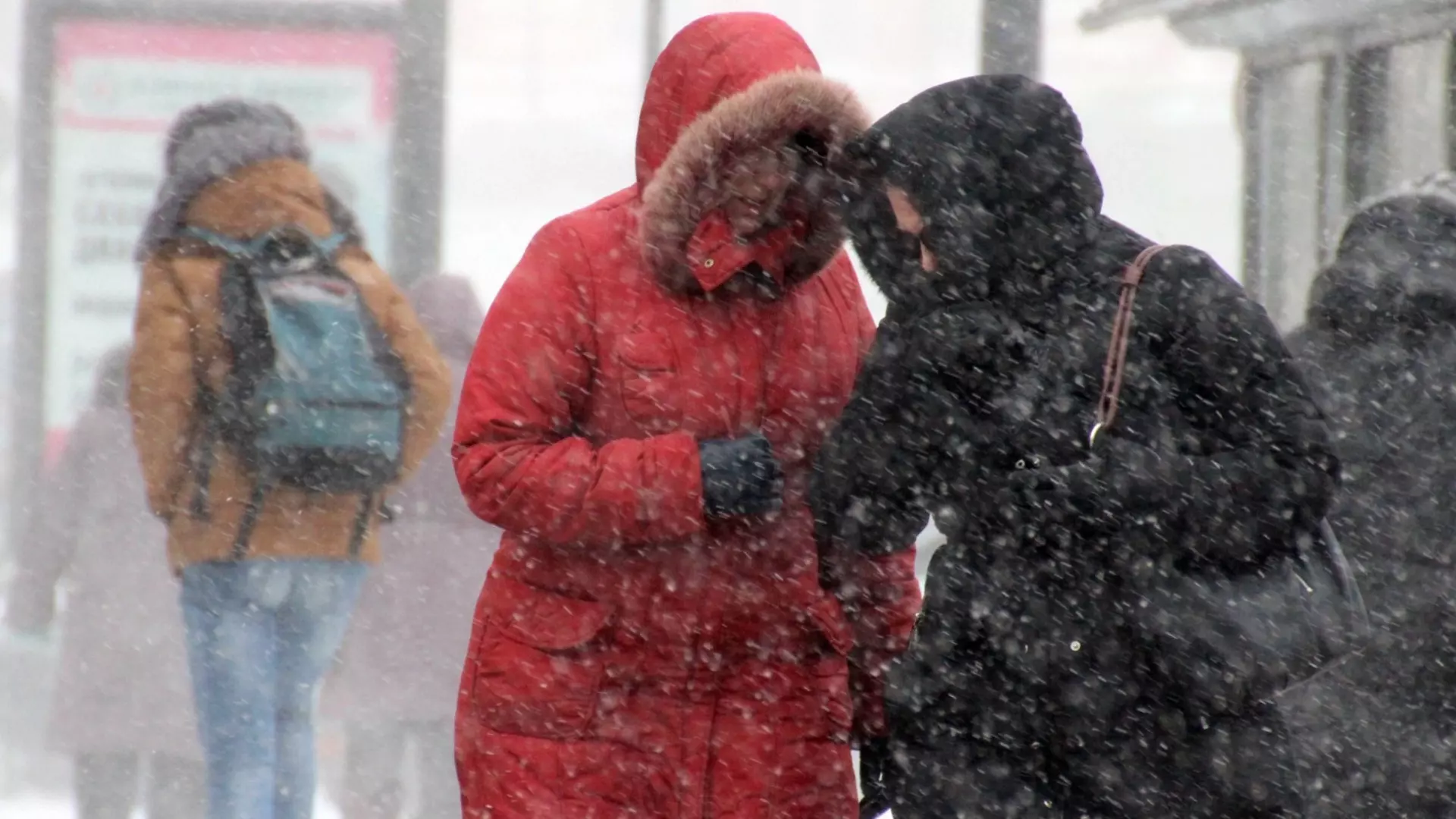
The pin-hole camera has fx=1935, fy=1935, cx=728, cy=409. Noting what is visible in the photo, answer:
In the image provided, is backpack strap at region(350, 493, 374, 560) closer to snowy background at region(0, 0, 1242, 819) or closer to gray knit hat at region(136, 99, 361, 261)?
gray knit hat at region(136, 99, 361, 261)

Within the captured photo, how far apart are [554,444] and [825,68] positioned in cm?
2051

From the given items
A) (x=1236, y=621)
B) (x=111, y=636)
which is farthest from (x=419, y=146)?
(x=1236, y=621)

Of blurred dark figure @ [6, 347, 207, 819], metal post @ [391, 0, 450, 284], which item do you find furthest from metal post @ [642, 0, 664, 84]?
blurred dark figure @ [6, 347, 207, 819]

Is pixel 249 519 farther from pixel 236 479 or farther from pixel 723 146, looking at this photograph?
pixel 723 146

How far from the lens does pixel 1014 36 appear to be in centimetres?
514

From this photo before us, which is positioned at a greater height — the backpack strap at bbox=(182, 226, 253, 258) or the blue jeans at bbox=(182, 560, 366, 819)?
the backpack strap at bbox=(182, 226, 253, 258)

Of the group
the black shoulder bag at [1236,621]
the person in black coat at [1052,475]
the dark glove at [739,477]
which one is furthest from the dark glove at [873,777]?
the black shoulder bag at [1236,621]

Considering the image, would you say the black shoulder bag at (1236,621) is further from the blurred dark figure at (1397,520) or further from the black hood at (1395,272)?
the black hood at (1395,272)

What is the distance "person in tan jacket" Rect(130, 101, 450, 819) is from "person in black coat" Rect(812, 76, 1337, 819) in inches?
80.9

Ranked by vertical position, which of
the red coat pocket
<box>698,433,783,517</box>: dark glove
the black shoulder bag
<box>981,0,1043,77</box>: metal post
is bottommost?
the red coat pocket

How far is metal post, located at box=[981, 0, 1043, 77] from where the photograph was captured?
5133mm

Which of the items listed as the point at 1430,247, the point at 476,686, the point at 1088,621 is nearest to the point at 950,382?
the point at 1088,621

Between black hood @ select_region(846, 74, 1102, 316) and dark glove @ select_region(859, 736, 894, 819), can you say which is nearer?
black hood @ select_region(846, 74, 1102, 316)

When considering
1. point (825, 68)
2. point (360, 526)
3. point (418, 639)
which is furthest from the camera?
point (825, 68)
